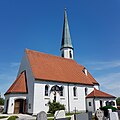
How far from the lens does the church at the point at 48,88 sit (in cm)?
2188

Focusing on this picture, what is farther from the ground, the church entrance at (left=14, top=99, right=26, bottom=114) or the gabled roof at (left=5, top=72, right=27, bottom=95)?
the gabled roof at (left=5, top=72, right=27, bottom=95)

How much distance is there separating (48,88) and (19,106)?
5.36 metres

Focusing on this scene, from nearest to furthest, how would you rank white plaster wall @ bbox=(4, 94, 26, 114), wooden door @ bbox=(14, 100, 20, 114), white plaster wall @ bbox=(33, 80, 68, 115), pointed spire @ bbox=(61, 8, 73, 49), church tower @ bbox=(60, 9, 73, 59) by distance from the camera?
white plaster wall @ bbox=(4, 94, 26, 114), white plaster wall @ bbox=(33, 80, 68, 115), wooden door @ bbox=(14, 100, 20, 114), church tower @ bbox=(60, 9, 73, 59), pointed spire @ bbox=(61, 8, 73, 49)

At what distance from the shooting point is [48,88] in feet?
77.6

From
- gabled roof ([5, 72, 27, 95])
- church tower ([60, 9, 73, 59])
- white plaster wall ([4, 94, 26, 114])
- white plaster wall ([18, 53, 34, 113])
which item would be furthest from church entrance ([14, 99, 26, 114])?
church tower ([60, 9, 73, 59])

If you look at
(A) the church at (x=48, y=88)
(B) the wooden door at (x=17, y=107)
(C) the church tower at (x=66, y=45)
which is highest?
(C) the church tower at (x=66, y=45)

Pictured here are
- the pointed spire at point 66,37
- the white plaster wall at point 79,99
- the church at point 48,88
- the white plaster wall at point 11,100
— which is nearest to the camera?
the white plaster wall at point 11,100

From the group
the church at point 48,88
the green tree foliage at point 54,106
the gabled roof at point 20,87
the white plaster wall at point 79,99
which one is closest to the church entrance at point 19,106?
the church at point 48,88

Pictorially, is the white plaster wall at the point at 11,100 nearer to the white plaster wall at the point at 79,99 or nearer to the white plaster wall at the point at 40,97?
the white plaster wall at the point at 40,97

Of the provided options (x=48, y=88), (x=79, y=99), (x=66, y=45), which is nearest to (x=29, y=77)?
(x=48, y=88)

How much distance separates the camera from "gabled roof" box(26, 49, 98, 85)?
952 inches

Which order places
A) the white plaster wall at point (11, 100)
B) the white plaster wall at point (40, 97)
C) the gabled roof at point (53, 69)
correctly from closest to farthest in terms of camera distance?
1. the white plaster wall at point (11, 100)
2. the white plaster wall at point (40, 97)
3. the gabled roof at point (53, 69)

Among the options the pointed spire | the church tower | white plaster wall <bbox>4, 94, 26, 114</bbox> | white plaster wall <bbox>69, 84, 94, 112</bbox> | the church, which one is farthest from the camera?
the pointed spire

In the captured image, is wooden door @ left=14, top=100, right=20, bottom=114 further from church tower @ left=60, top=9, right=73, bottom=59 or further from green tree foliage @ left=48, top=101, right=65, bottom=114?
church tower @ left=60, top=9, right=73, bottom=59
